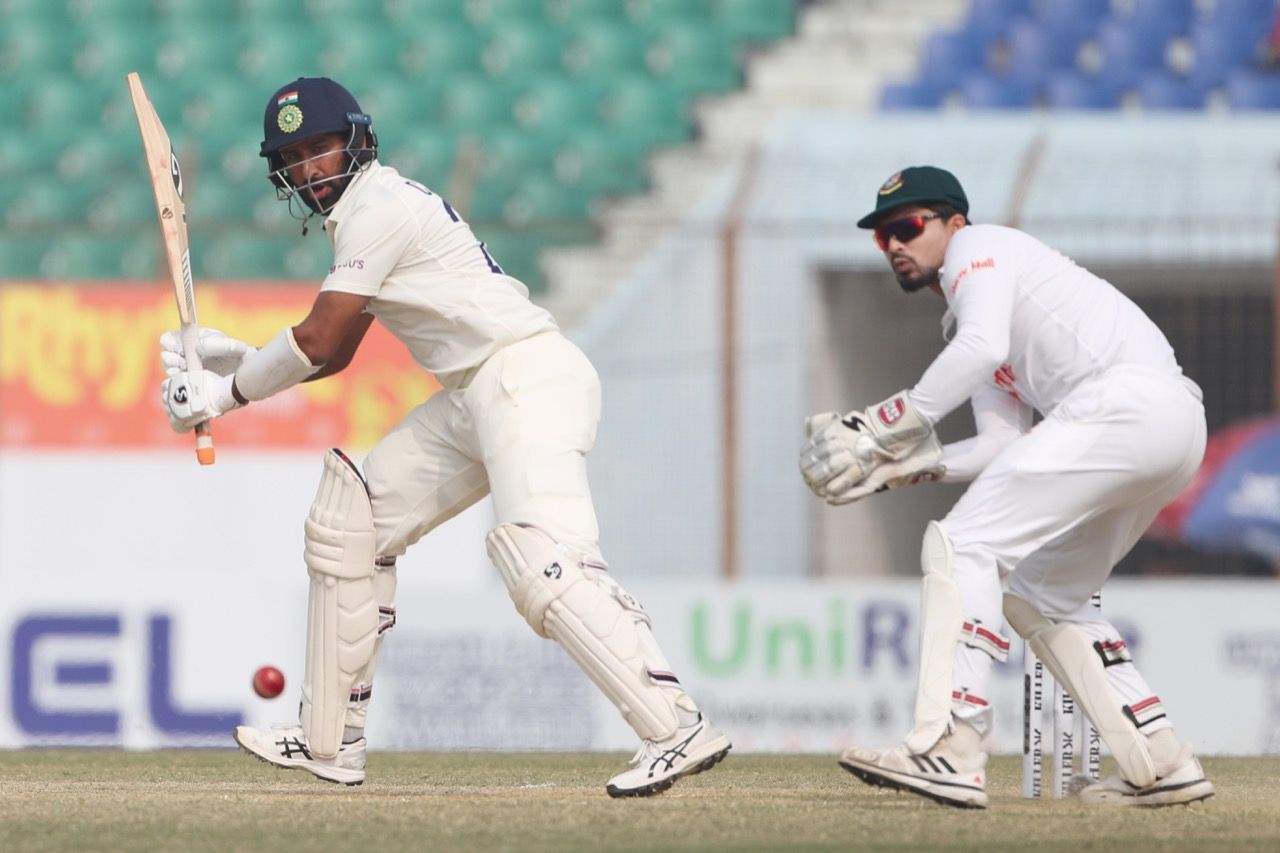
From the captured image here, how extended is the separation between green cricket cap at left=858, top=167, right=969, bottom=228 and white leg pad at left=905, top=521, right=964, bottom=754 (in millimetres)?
779

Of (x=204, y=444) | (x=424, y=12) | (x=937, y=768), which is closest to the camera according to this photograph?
(x=937, y=768)

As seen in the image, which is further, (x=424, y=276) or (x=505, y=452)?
(x=424, y=276)

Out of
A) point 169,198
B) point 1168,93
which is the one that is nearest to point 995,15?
point 1168,93

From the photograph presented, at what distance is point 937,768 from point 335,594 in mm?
1638

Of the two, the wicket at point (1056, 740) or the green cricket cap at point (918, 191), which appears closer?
the green cricket cap at point (918, 191)

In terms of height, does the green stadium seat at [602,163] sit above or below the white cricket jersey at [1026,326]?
above

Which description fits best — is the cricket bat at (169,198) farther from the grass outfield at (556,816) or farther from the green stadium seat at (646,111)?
the green stadium seat at (646,111)

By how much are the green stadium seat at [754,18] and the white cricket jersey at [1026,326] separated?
33.6 feet

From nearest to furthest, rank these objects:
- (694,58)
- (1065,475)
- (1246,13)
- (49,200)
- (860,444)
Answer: (1065,475) → (860,444) → (49,200) → (1246,13) → (694,58)

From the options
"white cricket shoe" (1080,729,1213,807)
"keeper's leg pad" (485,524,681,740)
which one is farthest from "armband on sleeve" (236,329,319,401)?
"white cricket shoe" (1080,729,1213,807)

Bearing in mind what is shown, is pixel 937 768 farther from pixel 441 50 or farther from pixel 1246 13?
pixel 441 50

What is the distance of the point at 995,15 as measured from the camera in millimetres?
14680

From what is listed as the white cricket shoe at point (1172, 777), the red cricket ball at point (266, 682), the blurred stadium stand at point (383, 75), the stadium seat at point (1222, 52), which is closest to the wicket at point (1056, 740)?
the white cricket shoe at point (1172, 777)

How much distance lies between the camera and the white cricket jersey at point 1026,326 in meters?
4.76
